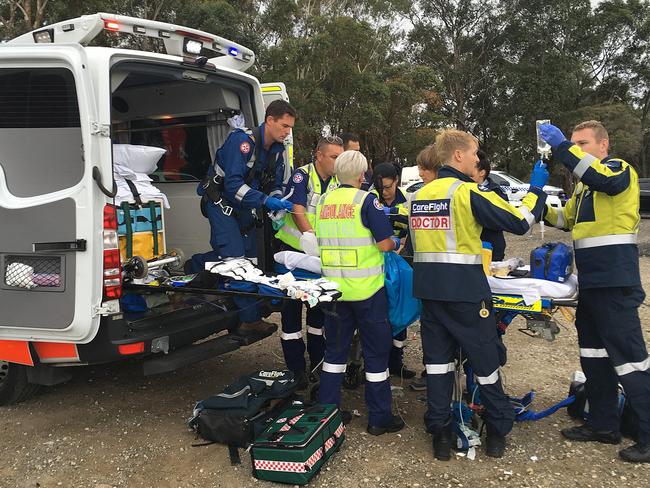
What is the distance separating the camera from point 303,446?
113 inches

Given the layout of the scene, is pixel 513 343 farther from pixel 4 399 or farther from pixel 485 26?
pixel 485 26

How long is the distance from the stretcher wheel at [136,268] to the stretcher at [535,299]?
7.11 ft

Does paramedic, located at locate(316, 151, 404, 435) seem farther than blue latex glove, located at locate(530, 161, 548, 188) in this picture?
Yes

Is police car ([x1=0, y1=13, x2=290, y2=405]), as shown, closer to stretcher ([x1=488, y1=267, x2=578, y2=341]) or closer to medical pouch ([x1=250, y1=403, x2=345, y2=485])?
medical pouch ([x1=250, y1=403, x2=345, y2=485])

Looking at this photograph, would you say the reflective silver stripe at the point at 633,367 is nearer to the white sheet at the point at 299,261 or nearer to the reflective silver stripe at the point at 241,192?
the white sheet at the point at 299,261

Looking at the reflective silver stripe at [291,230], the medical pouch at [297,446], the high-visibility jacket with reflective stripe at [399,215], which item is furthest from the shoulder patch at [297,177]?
the medical pouch at [297,446]

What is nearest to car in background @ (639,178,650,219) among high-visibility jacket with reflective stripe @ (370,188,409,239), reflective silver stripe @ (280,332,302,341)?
high-visibility jacket with reflective stripe @ (370,188,409,239)

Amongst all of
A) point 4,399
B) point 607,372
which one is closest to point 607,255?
point 607,372

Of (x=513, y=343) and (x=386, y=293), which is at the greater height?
(x=386, y=293)

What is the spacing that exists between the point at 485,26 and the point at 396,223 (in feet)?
96.0

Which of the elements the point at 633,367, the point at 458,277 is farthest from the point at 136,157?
the point at 633,367

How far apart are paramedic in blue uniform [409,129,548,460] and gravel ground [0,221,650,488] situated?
0.75ft

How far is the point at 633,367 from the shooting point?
3.06 m

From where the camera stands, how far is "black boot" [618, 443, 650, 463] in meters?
3.04
